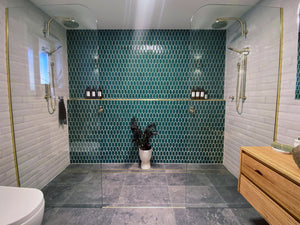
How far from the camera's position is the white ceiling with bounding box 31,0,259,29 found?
1.77 m

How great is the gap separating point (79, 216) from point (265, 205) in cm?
183

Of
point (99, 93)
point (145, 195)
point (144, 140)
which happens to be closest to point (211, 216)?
point (145, 195)

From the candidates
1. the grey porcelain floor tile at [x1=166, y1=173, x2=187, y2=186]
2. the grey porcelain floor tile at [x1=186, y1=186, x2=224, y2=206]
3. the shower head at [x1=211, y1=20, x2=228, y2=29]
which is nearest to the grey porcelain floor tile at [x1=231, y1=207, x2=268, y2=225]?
the grey porcelain floor tile at [x1=186, y1=186, x2=224, y2=206]

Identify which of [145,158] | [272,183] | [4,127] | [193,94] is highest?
[193,94]

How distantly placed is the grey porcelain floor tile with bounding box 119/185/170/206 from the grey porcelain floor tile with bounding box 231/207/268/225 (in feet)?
2.66

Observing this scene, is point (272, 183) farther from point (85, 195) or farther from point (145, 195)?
point (85, 195)

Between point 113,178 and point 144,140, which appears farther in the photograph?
point 144,140

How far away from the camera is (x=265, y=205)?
1.03 meters

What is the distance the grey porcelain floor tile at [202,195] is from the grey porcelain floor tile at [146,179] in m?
0.41

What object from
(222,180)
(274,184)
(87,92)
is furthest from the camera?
(87,92)

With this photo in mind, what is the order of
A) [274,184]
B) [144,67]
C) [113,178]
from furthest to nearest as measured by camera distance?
[144,67] → [113,178] → [274,184]

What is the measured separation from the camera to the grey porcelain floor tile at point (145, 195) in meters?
1.70

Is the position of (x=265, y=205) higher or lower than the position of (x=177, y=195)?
higher

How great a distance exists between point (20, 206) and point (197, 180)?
6.89 feet
